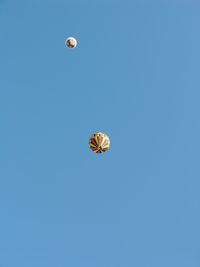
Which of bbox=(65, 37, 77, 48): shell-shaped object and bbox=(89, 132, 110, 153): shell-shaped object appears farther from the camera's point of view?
bbox=(65, 37, 77, 48): shell-shaped object

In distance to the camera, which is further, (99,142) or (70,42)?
(70,42)

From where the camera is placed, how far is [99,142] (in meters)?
26.1

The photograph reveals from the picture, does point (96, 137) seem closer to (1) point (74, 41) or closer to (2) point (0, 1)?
(1) point (74, 41)

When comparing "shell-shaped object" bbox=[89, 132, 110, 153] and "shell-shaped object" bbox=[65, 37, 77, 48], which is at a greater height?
"shell-shaped object" bbox=[65, 37, 77, 48]

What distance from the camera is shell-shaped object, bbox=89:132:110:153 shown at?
2603 centimetres

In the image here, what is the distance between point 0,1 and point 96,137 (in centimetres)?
803

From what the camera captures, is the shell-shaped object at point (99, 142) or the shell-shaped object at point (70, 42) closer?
the shell-shaped object at point (99, 142)

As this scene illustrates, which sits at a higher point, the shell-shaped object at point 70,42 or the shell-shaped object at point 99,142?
the shell-shaped object at point 70,42

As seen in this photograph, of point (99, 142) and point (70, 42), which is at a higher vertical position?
point (70, 42)

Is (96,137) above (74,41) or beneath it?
beneath

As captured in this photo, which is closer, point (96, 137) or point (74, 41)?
point (96, 137)

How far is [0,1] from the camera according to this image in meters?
28.8

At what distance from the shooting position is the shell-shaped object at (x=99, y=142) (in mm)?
26031

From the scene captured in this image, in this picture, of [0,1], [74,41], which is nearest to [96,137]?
[74,41]
